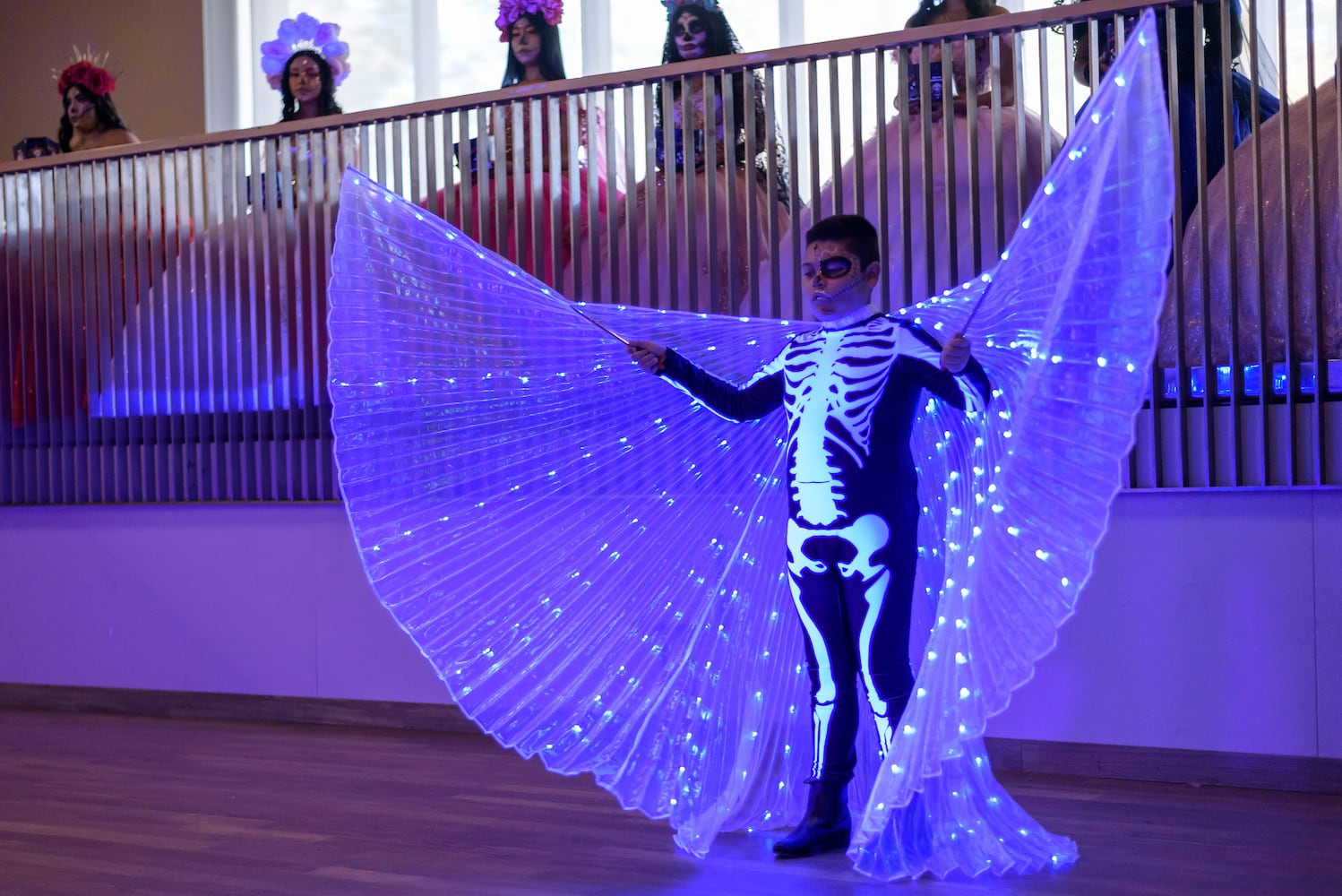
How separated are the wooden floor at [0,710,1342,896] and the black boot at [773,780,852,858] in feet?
0.15

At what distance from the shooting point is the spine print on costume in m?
2.91

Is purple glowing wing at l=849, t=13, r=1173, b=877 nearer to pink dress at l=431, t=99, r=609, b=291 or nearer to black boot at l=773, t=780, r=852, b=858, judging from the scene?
black boot at l=773, t=780, r=852, b=858

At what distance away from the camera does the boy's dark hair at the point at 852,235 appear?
3125 mm

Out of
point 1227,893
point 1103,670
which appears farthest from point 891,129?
point 1227,893

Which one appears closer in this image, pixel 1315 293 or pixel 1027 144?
pixel 1315 293

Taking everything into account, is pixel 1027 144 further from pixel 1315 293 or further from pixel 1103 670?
pixel 1103 670

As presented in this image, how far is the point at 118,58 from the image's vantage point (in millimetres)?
7742

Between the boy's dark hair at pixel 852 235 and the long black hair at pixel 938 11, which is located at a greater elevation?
the long black hair at pixel 938 11

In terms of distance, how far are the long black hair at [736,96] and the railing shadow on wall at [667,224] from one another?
17mm

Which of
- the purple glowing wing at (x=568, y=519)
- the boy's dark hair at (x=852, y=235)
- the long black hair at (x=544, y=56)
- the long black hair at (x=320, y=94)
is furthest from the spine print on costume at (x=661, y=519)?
the long black hair at (x=320, y=94)

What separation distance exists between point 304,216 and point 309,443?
0.84 metres

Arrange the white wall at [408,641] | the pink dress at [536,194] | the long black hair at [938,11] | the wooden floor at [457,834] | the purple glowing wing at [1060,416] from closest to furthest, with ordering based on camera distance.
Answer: the purple glowing wing at [1060,416] → the wooden floor at [457,834] → the white wall at [408,641] → the long black hair at [938,11] → the pink dress at [536,194]

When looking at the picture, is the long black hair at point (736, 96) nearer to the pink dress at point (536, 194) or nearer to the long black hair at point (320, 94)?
the pink dress at point (536, 194)

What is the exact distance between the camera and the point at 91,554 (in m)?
5.73
